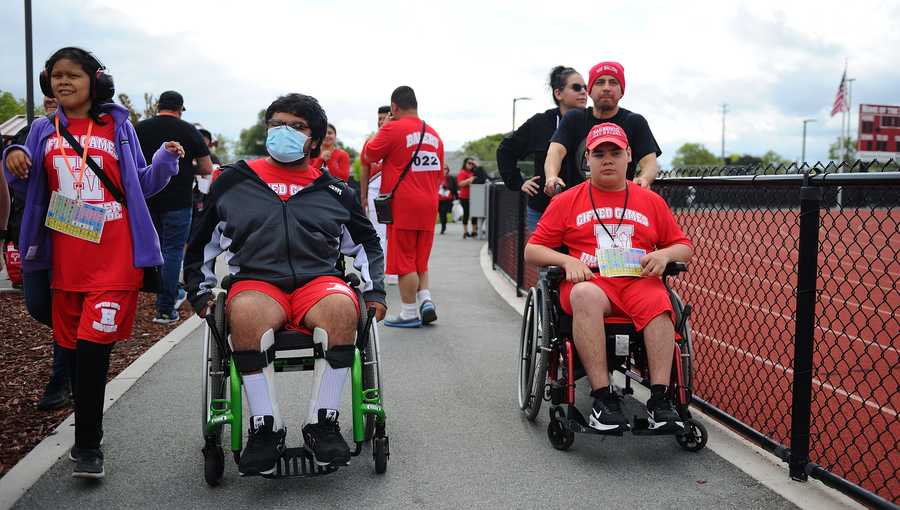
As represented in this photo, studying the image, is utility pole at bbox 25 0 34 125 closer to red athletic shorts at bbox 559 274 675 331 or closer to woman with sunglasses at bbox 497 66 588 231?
woman with sunglasses at bbox 497 66 588 231

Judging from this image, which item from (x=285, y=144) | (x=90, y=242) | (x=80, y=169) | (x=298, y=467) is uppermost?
(x=285, y=144)

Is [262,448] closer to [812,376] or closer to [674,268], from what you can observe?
[674,268]

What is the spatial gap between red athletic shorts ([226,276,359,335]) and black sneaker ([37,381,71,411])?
176cm

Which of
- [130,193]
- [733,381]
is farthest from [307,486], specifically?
[733,381]

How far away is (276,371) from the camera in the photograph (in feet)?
12.1

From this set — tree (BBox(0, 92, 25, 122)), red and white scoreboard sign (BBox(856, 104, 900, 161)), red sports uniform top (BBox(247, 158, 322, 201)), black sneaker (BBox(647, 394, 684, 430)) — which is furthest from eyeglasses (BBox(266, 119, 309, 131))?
red and white scoreboard sign (BBox(856, 104, 900, 161))

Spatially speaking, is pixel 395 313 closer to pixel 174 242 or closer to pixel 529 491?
pixel 174 242

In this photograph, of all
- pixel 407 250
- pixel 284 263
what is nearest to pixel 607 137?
pixel 284 263

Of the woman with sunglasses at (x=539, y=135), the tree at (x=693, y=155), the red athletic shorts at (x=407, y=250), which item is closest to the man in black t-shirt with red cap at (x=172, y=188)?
the red athletic shorts at (x=407, y=250)

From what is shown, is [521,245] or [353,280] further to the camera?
[521,245]

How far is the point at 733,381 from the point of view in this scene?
19.5 ft

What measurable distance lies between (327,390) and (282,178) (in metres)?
1.02

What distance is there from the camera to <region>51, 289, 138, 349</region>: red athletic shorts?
367cm

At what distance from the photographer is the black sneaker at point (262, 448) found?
11.1ft
